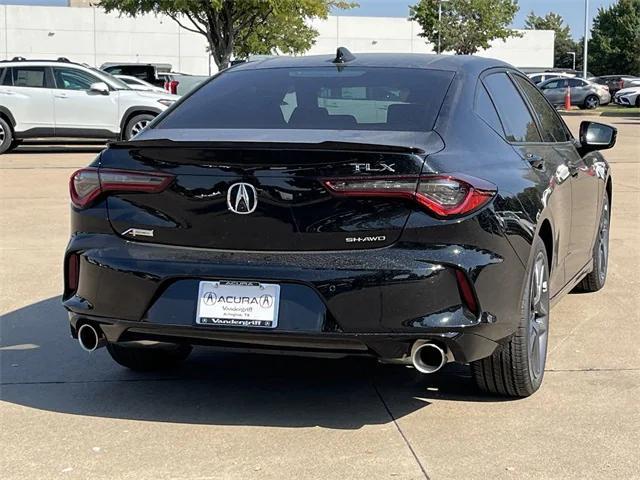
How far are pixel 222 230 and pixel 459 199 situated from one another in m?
0.94

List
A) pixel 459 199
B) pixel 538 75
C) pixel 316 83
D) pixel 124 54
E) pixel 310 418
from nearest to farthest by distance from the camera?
pixel 459 199 < pixel 310 418 < pixel 316 83 < pixel 538 75 < pixel 124 54

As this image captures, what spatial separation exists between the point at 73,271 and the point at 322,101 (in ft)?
4.58

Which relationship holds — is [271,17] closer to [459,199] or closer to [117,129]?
[117,129]

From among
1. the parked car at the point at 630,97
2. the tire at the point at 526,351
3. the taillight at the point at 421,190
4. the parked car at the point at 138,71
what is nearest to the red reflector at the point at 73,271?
the taillight at the point at 421,190

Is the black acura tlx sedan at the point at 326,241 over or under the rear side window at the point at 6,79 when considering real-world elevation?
under

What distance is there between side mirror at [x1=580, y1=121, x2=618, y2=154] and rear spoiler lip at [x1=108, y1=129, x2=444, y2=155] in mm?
2017

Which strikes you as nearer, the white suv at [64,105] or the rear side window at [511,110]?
the rear side window at [511,110]

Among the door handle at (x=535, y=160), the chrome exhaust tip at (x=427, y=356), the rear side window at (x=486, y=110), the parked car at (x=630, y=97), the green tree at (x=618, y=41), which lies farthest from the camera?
the green tree at (x=618, y=41)

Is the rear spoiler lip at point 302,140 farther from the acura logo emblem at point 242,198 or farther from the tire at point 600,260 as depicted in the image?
the tire at point 600,260

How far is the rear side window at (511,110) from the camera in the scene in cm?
491

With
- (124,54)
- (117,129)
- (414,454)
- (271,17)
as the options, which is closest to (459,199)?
(414,454)

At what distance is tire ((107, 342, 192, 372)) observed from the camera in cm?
497

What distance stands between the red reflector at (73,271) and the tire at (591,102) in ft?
130

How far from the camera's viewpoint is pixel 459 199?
3.92 meters
